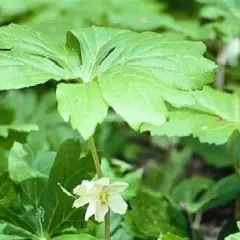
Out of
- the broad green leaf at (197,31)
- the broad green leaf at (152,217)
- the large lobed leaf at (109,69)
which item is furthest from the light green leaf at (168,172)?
the large lobed leaf at (109,69)

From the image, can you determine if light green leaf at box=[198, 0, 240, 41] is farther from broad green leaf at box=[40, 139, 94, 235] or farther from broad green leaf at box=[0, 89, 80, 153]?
broad green leaf at box=[40, 139, 94, 235]

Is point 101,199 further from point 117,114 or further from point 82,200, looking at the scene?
point 117,114

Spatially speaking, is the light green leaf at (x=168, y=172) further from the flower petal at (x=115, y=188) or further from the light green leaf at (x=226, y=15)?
the flower petal at (x=115, y=188)

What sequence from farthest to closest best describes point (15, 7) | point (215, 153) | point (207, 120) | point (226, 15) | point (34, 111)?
1. point (15, 7)
2. point (34, 111)
3. point (226, 15)
4. point (215, 153)
5. point (207, 120)

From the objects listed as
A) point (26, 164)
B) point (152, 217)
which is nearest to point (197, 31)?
point (152, 217)

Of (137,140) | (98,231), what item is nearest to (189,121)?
(98,231)

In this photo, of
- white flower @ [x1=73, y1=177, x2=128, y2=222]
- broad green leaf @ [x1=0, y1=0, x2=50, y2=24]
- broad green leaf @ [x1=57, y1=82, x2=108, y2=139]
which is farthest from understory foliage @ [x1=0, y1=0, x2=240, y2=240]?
broad green leaf @ [x1=0, y1=0, x2=50, y2=24]

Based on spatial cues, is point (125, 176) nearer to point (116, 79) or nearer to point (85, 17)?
point (116, 79)
